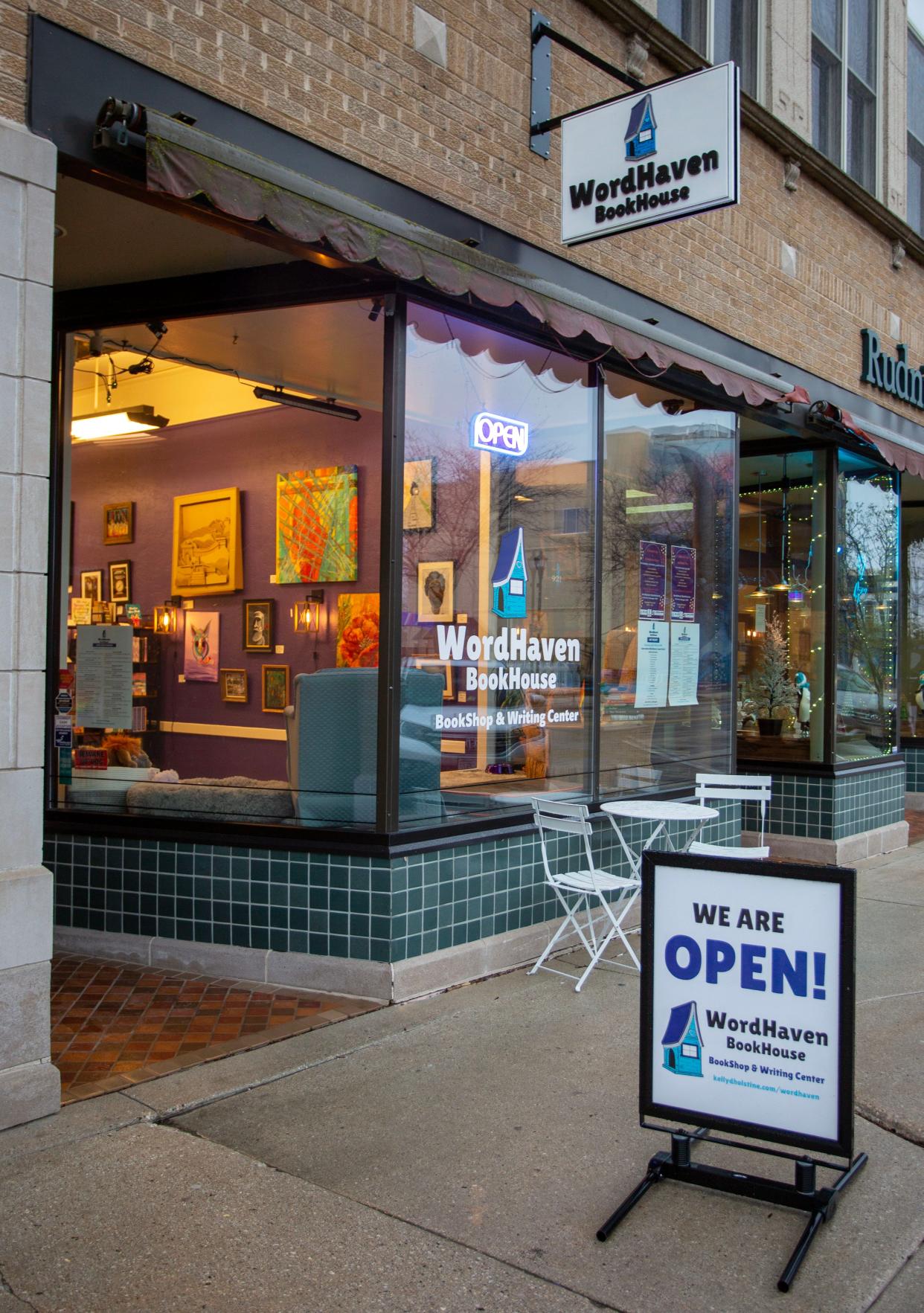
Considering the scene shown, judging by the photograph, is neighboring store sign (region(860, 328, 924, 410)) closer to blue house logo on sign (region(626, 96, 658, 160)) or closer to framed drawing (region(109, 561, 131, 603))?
blue house logo on sign (region(626, 96, 658, 160))

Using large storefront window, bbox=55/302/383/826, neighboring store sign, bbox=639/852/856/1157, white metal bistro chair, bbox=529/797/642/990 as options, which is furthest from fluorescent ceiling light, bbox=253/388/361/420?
neighboring store sign, bbox=639/852/856/1157

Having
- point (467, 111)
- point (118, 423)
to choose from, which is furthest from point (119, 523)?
point (467, 111)

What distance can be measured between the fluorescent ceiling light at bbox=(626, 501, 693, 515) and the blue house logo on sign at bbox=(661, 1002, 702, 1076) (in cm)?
449

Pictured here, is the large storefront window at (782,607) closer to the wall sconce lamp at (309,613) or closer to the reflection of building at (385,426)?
the reflection of building at (385,426)

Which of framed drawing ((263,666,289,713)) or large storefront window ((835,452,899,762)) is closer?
framed drawing ((263,666,289,713))

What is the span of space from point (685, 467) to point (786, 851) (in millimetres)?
3692

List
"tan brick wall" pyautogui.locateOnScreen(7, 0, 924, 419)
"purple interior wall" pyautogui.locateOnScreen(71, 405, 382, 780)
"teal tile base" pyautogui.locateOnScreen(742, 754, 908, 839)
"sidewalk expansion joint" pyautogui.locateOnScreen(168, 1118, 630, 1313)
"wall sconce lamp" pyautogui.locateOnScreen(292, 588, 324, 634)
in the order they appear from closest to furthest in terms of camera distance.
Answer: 1. "sidewalk expansion joint" pyautogui.locateOnScreen(168, 1118, 630, 1313)
2. "tan brick wall" pyautogui.locateOnScreen(7, 0, 924, 419)
3. "purple interior wall" pyautogui.locateOnScreen(71, 405, 382, 780)
4. "wall sconce lamp" pyautogui.locateOnScreen(292, 588, 324, 634)
5. "teal tile base" pyautogui.locateOnScreen(742, 754, 908, 839)

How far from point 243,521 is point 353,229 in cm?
471

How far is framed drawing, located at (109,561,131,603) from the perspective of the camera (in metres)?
9.39

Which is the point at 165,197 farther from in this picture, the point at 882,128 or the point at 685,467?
the point at 882,128

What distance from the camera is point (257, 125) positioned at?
204 inches

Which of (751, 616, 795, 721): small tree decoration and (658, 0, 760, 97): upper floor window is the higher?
(658, 0, 760, 97): upper floor window

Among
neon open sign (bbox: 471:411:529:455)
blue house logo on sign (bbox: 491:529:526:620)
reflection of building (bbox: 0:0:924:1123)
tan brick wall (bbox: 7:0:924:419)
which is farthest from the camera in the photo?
blue house logo on sign (bbox: 491:529:526:620)

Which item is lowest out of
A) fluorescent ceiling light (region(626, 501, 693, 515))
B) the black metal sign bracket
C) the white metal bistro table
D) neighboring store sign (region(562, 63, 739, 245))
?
the white metal bistro table
